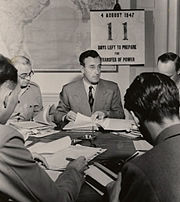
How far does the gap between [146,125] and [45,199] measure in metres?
0.46

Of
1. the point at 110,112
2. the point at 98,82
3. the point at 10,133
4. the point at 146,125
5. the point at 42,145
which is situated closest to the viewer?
the point at 10,133

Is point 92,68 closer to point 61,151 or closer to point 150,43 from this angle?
point 150,43

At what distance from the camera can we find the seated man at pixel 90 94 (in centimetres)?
339

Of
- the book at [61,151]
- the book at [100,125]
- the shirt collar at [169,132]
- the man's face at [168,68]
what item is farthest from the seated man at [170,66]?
the shirt collar at [169,132]

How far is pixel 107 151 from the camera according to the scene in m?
2.15

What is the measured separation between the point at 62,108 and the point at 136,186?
7.87ft

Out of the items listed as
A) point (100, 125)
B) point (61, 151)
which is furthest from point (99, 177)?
point (100, 125)

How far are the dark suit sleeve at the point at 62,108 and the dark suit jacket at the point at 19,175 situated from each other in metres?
1.86

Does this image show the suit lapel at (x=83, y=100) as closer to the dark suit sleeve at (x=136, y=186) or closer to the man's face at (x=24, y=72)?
the man's face at (x=24, y=72)

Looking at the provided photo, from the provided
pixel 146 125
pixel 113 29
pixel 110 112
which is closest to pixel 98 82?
pixel 110 112

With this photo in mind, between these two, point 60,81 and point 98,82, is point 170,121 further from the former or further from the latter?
point 60,81

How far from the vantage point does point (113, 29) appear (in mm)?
4148

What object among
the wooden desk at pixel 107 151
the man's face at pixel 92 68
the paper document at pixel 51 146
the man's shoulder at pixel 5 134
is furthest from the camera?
the man's face at pixel 92 68

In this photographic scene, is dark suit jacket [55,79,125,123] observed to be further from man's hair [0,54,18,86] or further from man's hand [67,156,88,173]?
man's hair [0,54,18,86]
